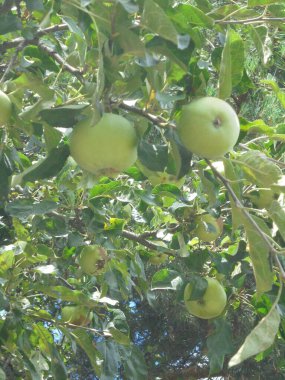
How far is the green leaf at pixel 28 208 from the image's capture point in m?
1.93

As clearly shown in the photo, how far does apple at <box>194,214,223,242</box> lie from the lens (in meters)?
2.08

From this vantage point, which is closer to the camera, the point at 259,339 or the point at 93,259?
the point at 259,339

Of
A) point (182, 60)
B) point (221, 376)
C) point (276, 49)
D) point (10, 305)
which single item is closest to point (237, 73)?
point (182, 60)

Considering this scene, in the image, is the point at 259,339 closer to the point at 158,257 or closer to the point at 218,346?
the point at 218,346

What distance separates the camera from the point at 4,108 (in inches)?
56.9

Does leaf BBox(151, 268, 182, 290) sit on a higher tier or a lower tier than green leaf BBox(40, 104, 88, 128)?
lower

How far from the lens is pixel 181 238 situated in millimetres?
2107

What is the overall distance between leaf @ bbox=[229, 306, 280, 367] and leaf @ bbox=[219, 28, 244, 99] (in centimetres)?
43

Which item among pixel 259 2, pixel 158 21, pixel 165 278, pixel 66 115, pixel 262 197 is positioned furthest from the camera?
pixel 165 278

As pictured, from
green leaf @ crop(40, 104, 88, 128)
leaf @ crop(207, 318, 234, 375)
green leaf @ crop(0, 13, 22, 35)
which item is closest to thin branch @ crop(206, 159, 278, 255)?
green leaf @ crop(40, 104, 88, 128)

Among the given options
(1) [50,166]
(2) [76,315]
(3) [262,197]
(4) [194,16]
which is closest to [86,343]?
(2) [76,315]

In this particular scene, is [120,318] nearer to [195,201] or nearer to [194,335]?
[195,201]

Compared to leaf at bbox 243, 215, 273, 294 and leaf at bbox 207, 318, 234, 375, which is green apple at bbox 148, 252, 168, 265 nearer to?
leaf at bbox 207, 318, 234, 375

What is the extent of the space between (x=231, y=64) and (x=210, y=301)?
2.70ft
